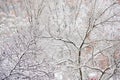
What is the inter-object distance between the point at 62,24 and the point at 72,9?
29.5 inches

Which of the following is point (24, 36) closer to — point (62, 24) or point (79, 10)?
point (62, 24)

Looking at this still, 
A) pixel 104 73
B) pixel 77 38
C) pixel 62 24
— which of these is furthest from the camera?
pixel 62 24

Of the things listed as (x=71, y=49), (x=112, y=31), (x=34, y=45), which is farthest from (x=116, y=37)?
(x=34, y=45)

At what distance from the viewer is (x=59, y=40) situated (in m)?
11.6

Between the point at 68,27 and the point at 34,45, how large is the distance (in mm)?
1689

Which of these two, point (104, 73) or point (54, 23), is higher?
point (54, 23)

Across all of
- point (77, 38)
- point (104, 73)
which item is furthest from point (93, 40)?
point (104, 73)

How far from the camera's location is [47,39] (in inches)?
469

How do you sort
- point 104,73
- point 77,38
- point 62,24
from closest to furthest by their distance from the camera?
point 104,73, point 77,38, point 62,24

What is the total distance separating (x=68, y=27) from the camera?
492 inches

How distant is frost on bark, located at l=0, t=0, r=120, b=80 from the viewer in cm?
1077

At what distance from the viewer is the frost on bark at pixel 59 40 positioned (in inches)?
424

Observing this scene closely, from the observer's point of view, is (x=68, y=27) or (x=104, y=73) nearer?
(x=104, y=73)

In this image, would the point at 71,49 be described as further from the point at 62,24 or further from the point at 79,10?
the point at 79,10
